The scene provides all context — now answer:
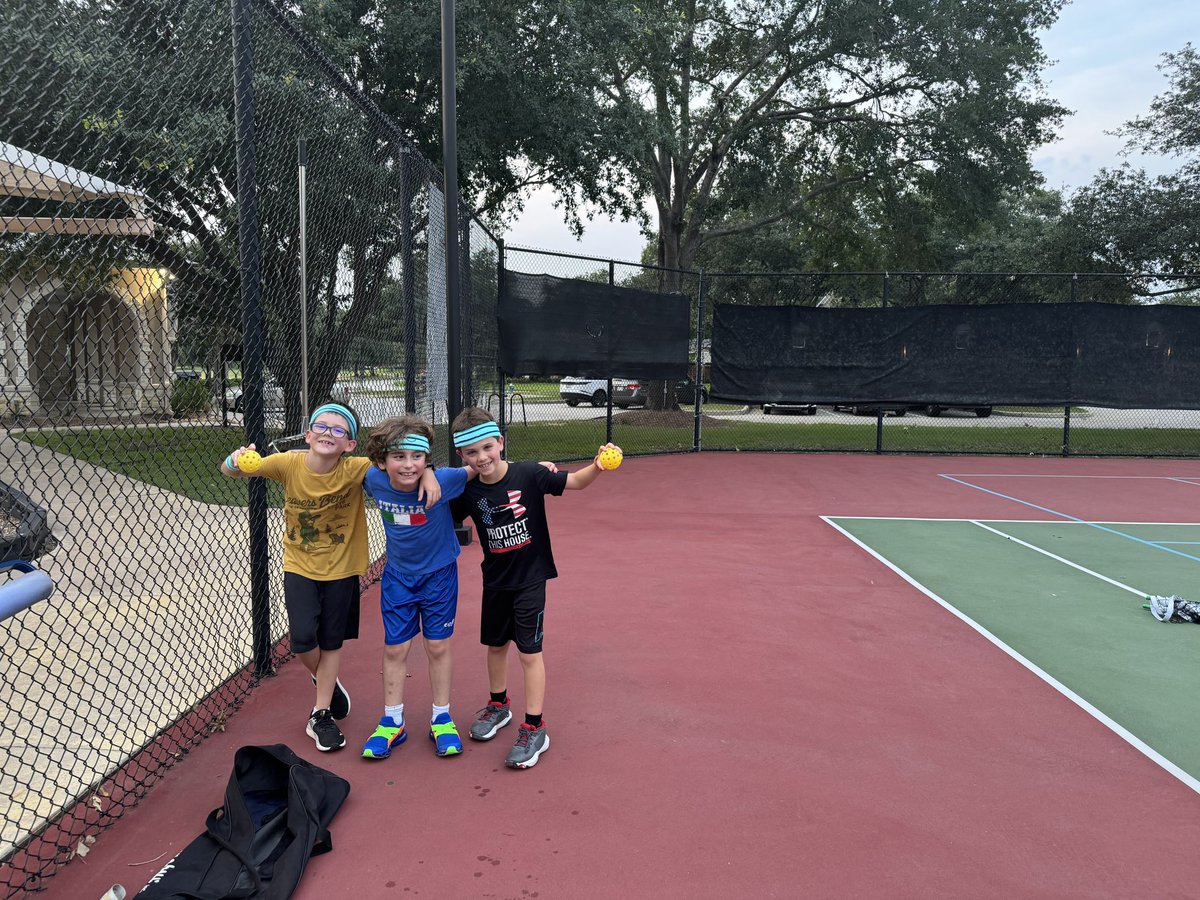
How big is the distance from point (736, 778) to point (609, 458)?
135cm

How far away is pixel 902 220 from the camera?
19.3m

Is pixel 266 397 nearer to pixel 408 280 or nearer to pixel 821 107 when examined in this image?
pixel 408 280

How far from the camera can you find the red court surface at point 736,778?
243 centimetres

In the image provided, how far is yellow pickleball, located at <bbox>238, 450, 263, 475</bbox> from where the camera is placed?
3.02 metres

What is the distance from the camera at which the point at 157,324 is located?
377cm

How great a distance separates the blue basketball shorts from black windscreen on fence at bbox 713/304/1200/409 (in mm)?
10643

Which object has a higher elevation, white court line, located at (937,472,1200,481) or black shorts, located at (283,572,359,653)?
black shorts, located at (283,572,359,653)

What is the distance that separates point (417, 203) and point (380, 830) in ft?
18.8

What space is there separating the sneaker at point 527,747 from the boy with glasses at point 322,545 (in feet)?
2.44

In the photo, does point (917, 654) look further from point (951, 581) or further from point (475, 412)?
point (475, 412)

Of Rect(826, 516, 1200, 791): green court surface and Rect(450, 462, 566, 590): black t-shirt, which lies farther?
Rect(826, 516, 1200, 791): green court surface

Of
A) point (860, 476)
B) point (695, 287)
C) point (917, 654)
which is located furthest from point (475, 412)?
point (695, 287)

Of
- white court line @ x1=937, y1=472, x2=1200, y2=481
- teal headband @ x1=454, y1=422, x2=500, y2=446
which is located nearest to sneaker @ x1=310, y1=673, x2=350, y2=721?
teal headband @ x1=454, y1=422, x2=500, y2=446

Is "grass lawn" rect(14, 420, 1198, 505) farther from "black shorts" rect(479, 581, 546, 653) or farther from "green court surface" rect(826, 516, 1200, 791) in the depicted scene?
"black shorts" rect(479, 581, 546, 653)
